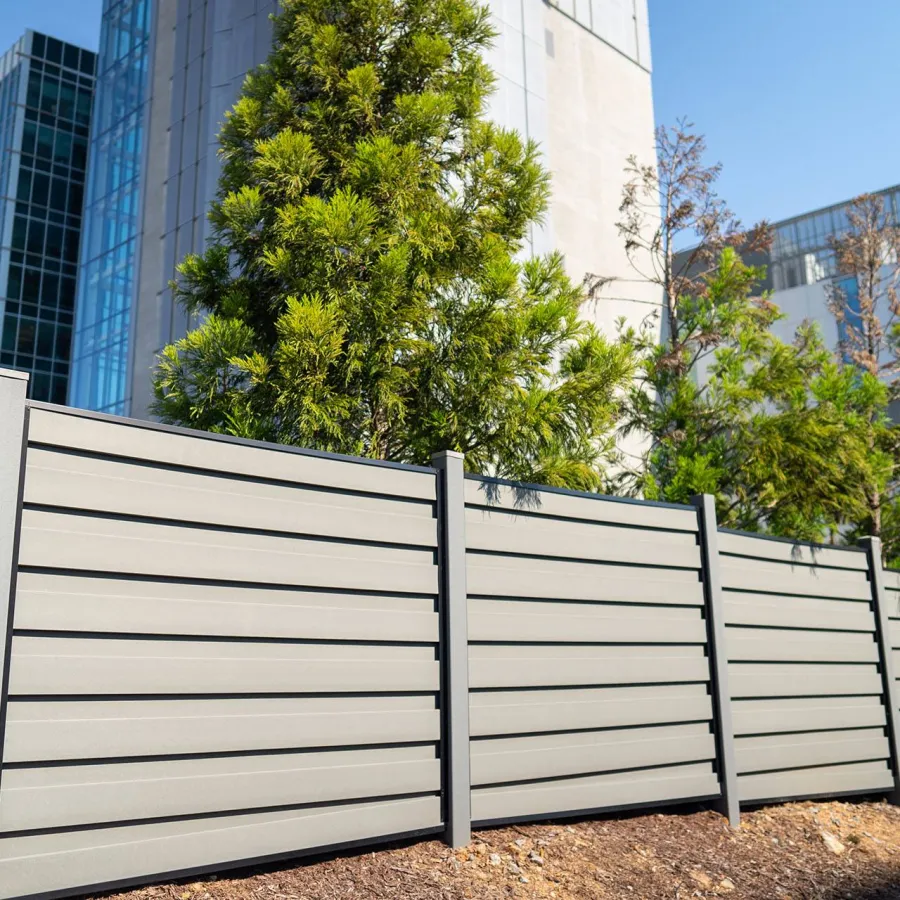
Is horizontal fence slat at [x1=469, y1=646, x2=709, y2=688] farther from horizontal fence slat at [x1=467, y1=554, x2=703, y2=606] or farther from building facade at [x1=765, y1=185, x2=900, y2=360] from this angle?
building facade at [x1=765, y1=185, x2=900, y2=360]

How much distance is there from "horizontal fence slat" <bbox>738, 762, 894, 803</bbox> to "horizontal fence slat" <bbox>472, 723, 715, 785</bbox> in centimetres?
45

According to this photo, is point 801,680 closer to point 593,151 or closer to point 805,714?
point 805,714

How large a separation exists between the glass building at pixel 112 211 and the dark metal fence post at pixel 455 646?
50.9 feet

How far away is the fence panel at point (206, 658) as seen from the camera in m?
3.06

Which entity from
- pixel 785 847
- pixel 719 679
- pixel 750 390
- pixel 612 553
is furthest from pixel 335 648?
pixel 750 390

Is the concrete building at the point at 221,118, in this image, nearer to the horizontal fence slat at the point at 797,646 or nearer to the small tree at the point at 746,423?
the small tree at the point at 746,423

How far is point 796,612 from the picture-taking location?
19.7 ft

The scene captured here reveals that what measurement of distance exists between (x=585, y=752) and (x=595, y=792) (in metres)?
0.21

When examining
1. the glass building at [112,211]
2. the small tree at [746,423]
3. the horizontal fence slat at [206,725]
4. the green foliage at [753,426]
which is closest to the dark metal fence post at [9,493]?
the horizontal fence slat at [206,725]

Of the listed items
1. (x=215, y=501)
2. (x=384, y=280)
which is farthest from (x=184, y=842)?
(x=384, y=280)

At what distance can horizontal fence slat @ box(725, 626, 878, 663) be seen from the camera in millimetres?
5566

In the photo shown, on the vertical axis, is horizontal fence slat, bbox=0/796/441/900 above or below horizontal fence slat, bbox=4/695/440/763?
below

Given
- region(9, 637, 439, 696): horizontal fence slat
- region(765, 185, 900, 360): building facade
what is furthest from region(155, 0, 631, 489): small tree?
region(765, 185, 900, 360): building facade

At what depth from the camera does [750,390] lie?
24.4 ft
